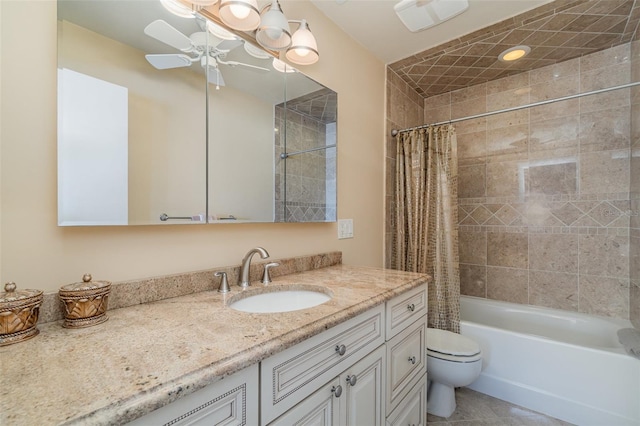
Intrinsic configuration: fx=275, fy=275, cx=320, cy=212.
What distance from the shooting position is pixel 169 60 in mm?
966

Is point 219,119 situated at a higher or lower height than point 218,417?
higher

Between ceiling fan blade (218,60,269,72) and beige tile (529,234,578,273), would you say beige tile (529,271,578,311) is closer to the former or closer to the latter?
beige tile (529,234,578,273)

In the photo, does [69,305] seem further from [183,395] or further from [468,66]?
[468,66]

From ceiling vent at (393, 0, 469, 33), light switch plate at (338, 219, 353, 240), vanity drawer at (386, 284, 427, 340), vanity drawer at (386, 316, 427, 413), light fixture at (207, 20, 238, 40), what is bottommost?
vanity drawer at (386, 316, 427, 413)

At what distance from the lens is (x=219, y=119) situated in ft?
3.65

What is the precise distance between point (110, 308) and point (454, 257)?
189 centimetres

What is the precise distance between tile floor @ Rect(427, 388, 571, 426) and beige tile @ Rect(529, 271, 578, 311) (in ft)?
2.83

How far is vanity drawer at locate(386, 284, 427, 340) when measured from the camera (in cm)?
109

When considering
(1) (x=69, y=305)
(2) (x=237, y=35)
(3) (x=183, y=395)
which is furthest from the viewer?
(2) (x=237, y=35)

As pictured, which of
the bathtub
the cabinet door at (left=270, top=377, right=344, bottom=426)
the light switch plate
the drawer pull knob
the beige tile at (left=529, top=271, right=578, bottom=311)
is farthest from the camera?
the beige tile at (left=529, top=271, right=578, bottom=311)

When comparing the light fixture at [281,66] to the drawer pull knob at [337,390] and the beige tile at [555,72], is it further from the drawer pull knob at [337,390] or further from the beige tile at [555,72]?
the beige tile at [555,72]

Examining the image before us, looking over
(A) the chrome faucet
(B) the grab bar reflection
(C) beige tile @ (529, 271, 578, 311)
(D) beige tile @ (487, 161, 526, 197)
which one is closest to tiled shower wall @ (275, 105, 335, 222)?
(A) the chrome faucet

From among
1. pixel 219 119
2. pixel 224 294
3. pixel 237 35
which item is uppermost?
pixel 237 35

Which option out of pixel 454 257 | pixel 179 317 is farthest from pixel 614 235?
pixel 179 317
